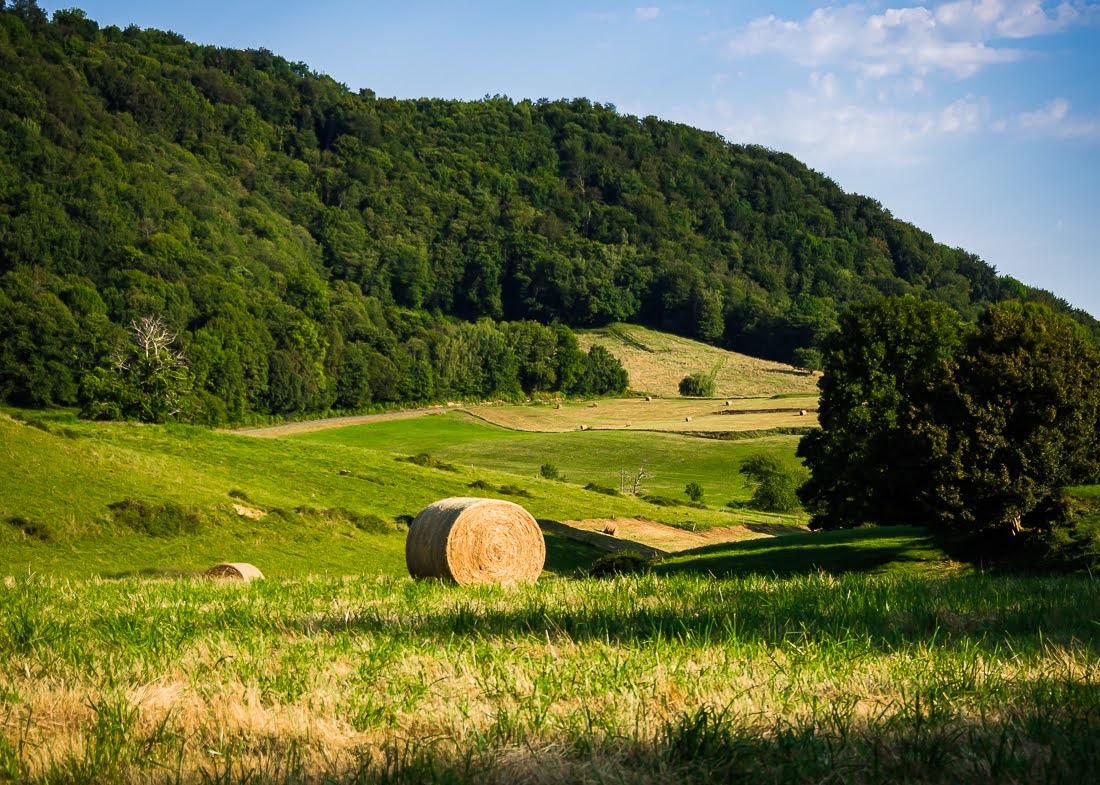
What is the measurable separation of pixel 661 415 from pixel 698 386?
29427 mm

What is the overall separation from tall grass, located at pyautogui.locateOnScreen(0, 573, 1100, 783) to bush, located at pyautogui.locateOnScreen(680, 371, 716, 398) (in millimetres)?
163526

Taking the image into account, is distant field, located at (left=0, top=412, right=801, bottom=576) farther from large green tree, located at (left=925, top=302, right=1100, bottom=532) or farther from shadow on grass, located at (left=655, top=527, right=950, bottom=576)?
large green tree, located at (left=925, top=302, right=1100, bottom=532)

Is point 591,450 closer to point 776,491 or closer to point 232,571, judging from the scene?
point 776,491

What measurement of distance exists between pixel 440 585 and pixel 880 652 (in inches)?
293

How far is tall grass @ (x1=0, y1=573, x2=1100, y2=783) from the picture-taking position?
3.74 m

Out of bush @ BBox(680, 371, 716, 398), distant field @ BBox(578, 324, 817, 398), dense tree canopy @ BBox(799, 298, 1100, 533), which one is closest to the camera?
dense tree canopy @ BBox(799, 298, 1100, 533)

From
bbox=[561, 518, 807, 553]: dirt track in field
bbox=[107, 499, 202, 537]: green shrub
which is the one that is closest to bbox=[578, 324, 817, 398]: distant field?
bbox=[561, 518, 807, 553]: dirt track in field

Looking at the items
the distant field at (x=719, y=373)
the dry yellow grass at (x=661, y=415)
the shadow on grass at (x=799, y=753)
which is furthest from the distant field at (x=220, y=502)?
the distant field at (x=719, y=373)

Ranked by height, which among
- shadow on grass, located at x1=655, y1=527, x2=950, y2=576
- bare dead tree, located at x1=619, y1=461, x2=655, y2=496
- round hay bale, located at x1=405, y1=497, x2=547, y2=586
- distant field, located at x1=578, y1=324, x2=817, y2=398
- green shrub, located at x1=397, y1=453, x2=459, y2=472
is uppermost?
distant field, located at x1=578, y1=324, x2=817, y2=398

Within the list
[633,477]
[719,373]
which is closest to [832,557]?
[633,477]

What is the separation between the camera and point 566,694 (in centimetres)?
480

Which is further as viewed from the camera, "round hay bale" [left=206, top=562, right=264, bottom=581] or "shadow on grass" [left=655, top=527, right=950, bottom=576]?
"shadow on grass" [left=655, top=527, right=950, bottom=576]

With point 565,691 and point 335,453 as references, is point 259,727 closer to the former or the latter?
point 565,691

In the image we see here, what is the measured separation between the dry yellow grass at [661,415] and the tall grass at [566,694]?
11712 cm
